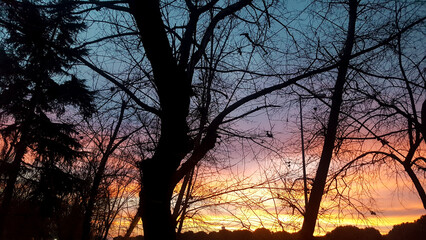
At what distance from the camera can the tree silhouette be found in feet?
11.4

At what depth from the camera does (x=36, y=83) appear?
8688 mm

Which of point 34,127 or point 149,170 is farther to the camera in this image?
point 34,127

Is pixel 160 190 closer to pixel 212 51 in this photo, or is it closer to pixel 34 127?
pixel 212 51

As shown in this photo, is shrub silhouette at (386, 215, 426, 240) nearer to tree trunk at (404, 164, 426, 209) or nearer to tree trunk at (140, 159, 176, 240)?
tree trunk at (404, 164, 426, 209)

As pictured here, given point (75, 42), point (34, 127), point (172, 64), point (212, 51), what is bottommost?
point (172, 64)

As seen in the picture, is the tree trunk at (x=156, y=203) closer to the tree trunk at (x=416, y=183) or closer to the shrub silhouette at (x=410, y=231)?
the tree trunk at (x=416, y=183)

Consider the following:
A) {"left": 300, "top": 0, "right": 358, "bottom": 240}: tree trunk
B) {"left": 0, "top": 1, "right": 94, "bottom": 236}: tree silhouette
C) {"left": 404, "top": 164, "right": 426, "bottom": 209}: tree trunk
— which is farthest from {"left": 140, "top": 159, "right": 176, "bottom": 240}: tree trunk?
{"left": 404, "top": 164, "right": 426, "bottom": 209}: tree trunk

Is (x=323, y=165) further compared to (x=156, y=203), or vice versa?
(x=323, y=165)

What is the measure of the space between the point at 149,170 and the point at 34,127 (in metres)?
11.5

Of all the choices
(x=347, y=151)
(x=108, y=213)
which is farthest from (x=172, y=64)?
(x=347, y=151)

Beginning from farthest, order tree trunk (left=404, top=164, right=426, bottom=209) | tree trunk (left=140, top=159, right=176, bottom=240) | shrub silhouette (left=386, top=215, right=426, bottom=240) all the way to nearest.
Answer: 1. shrub silhouette (left=386, top=215, right=426, bottom=240)
2. tree trunk (left=404, top=164, right=426, bottom=209)
3. tree trunk (left=140, top=159, right=176, bottom=240)

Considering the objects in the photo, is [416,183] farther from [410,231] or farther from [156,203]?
[410,231]

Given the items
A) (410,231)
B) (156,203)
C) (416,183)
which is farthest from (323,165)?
(410,231)

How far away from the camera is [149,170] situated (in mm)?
2930
